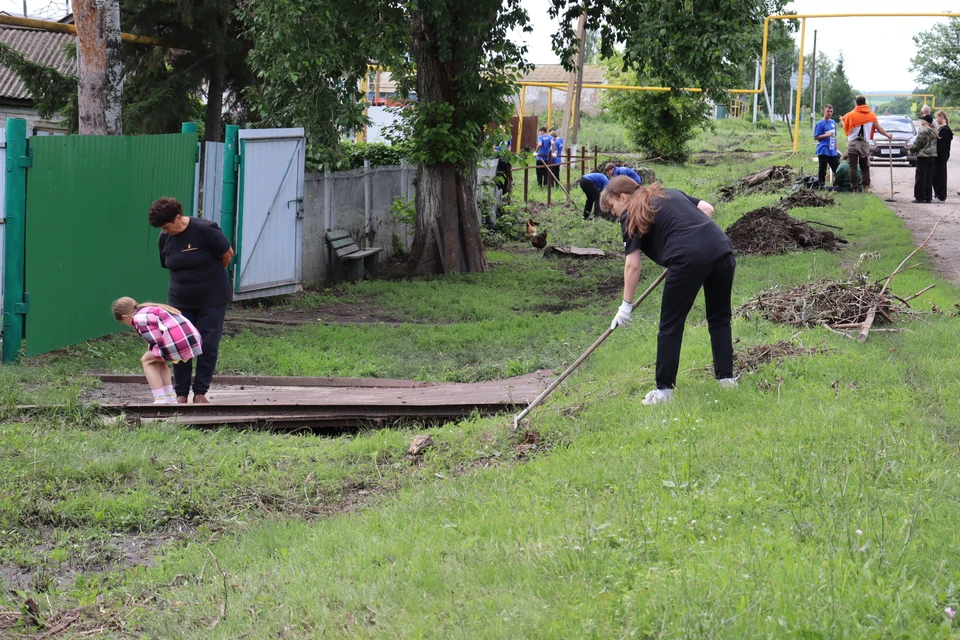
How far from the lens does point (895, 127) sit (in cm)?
3200

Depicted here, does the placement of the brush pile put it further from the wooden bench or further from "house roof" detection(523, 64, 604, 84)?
"house roof" detection(523, 64, 604, 84)

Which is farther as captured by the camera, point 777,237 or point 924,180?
point 924,180

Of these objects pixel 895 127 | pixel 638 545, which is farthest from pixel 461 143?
pixel 895 127

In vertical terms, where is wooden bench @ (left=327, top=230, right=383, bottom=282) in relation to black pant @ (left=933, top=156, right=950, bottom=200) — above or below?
below

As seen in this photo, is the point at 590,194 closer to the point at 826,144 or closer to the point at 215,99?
the point at 826,144

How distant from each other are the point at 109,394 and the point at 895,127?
29.7m

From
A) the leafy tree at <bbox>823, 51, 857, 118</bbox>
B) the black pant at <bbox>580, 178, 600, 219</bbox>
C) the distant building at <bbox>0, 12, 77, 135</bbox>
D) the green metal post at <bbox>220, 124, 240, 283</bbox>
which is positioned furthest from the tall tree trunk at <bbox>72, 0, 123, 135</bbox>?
the leafy tree at <bbox>823, 51, 857, 118</bbox>

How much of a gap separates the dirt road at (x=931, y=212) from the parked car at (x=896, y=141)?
1.00 ft

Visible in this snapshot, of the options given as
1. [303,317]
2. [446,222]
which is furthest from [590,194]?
[303,317]

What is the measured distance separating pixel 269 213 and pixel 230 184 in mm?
814

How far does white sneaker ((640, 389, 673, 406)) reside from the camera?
659 centimetres

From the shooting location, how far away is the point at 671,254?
21.1 feet

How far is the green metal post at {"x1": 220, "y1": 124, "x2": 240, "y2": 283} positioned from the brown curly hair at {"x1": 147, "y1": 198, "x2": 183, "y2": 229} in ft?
14.8

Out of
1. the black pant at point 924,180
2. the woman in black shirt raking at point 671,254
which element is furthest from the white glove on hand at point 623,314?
the black pant at point 924,180
